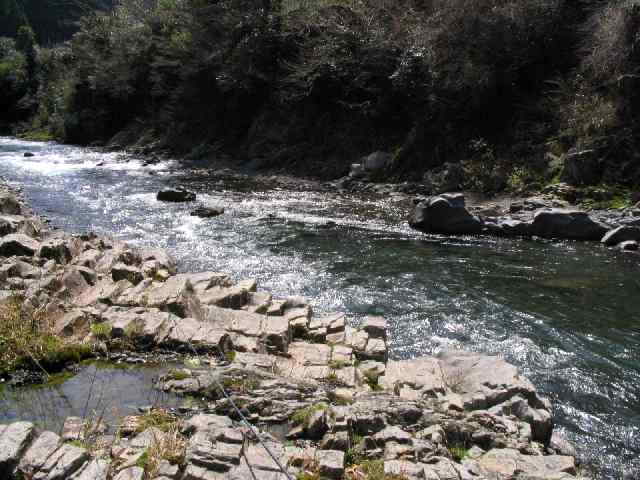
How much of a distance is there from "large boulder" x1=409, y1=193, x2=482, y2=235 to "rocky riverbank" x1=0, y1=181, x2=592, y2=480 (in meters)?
6.80

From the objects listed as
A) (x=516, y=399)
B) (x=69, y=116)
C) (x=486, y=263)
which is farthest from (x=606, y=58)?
(x=69, y=116)

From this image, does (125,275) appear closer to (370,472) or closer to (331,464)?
(331,464)

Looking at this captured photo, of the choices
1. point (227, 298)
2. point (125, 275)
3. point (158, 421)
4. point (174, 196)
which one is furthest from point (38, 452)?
point (174, 196)

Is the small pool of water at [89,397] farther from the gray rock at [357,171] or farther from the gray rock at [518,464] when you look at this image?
the gray rock at [357,171]

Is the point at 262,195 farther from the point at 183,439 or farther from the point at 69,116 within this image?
the point at 69,116

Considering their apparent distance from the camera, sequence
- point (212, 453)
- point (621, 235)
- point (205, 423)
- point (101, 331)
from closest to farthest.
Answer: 1. point (212, 453)
2. point (205, 423)
3. point (101, 331)
4. point (621, 235)

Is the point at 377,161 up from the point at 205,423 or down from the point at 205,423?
up

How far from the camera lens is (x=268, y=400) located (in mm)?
6273

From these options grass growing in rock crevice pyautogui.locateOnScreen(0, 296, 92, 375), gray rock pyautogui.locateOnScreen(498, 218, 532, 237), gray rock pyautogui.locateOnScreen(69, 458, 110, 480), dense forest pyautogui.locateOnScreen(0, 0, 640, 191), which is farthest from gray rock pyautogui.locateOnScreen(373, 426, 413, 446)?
dense forest pyautogui.locateOnScreen(0, 0, 640, 191)

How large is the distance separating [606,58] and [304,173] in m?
12.3

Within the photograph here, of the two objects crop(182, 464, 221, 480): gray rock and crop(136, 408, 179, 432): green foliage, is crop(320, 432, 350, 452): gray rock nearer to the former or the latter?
crop(182, 464, 221, 480): gray rock

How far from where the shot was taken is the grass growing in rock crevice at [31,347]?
6945 millimetres

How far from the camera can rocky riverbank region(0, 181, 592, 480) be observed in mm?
4980

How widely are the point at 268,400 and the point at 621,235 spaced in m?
11.4
